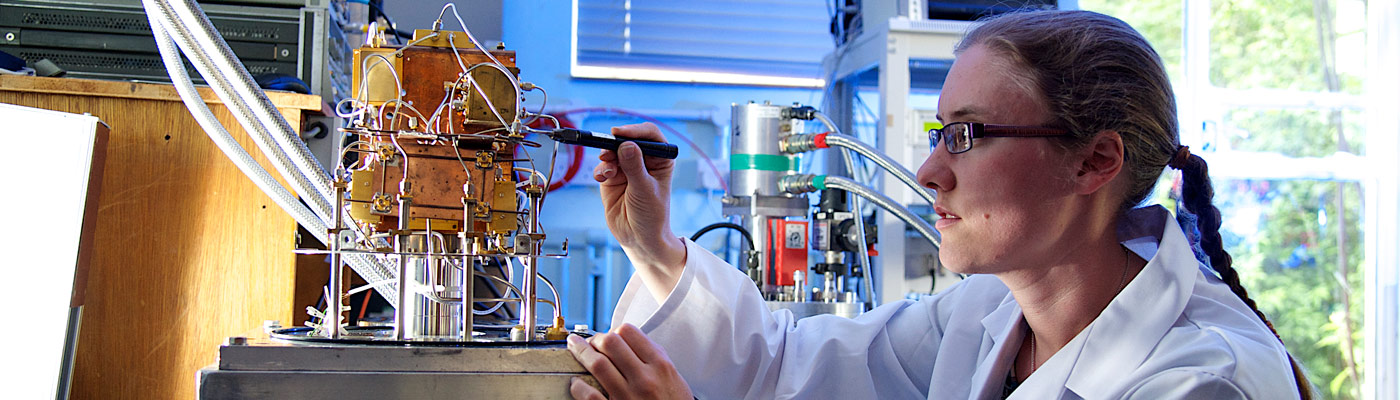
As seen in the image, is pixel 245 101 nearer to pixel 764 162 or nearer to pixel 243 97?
pixel 243 97

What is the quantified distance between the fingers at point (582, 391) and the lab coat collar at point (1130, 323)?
0.46 meters

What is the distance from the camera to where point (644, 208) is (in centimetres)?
103

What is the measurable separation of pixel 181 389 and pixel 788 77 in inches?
92.6

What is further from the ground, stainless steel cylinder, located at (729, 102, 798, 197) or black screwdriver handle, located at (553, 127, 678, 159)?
stainless steel cylinder, located at (729, 102, 798, 197)

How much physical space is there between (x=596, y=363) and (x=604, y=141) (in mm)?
225

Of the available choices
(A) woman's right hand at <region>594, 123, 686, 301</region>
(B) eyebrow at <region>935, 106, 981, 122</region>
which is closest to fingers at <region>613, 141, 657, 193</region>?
(A) woman's right hand at <region>594, 123, 686, 301</region>

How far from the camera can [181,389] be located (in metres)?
1.27

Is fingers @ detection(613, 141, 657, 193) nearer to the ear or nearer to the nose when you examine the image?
the nose

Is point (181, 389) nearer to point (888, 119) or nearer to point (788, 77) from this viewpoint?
point (888, 119)

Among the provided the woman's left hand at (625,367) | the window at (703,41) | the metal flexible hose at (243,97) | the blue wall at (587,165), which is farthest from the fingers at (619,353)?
the window at (703,41)

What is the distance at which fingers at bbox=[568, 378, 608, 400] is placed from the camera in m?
0.73

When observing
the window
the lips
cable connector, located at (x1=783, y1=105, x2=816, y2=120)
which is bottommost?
the lips

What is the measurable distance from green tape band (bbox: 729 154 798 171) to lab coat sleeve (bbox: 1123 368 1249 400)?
4.14 feet

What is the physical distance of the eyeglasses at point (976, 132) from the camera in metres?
0.94
